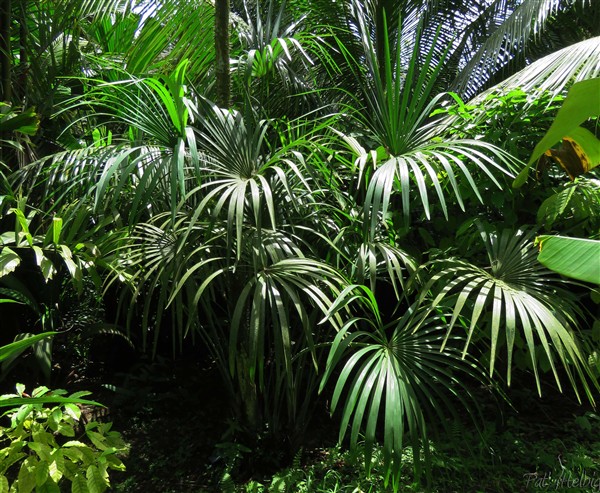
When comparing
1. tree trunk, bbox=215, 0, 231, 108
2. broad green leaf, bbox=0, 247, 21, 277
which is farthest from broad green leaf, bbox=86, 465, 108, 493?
tree trunk, bbox=215, 0, 231, 108

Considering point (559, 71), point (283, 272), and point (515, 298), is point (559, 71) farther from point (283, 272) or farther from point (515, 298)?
point (283, 272)

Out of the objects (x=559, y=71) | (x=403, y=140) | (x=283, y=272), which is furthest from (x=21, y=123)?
(x=559, y=71)

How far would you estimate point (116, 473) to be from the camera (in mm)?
2416

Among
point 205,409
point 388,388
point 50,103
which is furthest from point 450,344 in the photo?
point 50,103

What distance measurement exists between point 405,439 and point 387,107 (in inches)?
54.9

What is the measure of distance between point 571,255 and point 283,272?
1236 mm

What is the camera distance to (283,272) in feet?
6.17

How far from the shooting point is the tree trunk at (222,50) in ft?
7.61

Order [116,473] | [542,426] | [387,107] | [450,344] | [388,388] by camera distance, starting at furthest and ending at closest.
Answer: [542,426] < [116,473] < [450,344] < [387,107] < [388,388]

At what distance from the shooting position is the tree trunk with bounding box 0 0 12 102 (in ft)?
9.93

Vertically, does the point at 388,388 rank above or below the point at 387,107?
below

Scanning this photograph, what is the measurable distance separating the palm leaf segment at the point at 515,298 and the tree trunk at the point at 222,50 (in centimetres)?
120

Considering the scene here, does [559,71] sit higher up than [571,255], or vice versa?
[559,71]

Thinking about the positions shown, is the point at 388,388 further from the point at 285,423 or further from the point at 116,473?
the point at 116,473
